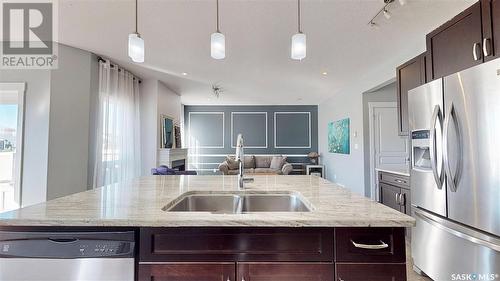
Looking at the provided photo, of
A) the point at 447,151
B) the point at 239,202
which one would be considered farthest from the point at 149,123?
the point at 447,151

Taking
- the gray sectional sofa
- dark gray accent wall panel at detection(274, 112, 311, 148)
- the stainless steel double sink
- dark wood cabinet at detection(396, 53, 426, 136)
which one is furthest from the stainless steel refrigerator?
dark gray accent wall panel at detection(274, 112, 311, 148)

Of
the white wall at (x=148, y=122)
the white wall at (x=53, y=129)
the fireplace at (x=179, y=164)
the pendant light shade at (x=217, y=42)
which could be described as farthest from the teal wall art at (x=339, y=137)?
→ the white wall at (x=53, y=129)

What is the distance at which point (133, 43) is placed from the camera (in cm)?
175

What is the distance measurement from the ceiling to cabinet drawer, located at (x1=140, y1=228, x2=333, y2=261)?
2026 millimetres

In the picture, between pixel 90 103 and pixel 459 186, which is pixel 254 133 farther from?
pixel 459 186

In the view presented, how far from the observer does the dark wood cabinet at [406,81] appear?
2662 mm

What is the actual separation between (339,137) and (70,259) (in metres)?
5.80

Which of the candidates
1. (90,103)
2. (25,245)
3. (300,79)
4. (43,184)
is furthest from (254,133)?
(25,245)

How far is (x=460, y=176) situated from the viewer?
171 centimetres

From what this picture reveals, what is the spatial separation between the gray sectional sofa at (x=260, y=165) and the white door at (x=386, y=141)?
8.74ft

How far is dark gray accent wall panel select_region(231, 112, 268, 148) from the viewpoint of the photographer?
8172 mm

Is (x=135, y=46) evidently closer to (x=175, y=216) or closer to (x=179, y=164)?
(x=175, y=216)

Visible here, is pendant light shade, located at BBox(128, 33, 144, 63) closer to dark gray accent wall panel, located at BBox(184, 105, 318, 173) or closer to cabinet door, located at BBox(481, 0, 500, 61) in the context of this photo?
cabinet door, located at BBox(481, 0, 500, 61)

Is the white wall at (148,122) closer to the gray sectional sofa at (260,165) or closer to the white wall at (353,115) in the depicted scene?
the gray sectional sofa at (260,165)
